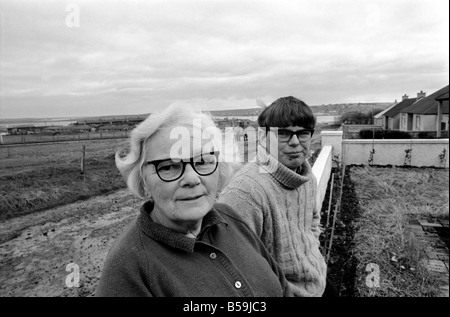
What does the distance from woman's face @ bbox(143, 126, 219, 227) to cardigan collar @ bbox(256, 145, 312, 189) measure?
28.1 inches

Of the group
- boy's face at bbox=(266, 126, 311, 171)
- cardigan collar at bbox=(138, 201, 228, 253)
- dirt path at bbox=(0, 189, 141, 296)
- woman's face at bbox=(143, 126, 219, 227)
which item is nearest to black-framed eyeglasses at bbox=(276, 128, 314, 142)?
boy's face at bbox=(266, 126, 311, 171)

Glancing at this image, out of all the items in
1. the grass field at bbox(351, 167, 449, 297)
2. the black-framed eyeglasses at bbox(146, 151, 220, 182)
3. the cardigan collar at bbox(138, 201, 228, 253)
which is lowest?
the grass field at bbox(351, 167, 449, 297)

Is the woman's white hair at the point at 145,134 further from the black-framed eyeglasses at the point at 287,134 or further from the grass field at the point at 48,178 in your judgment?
the grass field at the point at 48,178

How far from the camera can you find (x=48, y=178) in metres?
8.40

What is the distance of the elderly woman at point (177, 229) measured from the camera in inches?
40.2

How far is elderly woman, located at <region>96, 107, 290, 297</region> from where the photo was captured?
3.35 ft

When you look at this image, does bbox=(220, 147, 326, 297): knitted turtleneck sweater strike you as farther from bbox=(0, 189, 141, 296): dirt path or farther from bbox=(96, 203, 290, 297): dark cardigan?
bbox=(0, 189, 141, 296): dirt path

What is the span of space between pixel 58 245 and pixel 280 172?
15.6 ft

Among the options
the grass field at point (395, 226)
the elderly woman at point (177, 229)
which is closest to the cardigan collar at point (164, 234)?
the elderly woman at point (177, 229)

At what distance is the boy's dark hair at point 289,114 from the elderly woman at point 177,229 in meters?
0.65

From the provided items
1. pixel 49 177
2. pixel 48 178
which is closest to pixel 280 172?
pixel 48 178

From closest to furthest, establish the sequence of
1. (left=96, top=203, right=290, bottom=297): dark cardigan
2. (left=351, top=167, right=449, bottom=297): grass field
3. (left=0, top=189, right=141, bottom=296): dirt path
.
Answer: (left=96, top=203, right=290, bottom=297): dark cardigan
(left=351, top=167, right=449, bottom=297): grass field
(left=0, top=189, right=141, bottom=296): dirt path

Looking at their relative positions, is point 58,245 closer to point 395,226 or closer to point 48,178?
point 48,178
